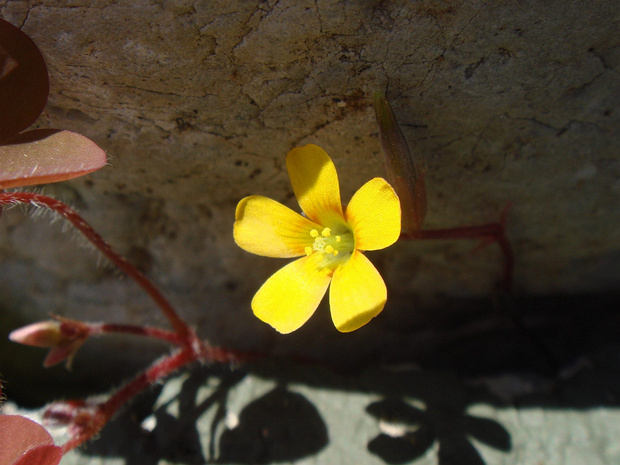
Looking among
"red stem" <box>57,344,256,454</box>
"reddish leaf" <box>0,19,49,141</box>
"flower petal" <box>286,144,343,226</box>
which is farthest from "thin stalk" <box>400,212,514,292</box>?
"reddish leaf" <box>0,19,49,141</box>

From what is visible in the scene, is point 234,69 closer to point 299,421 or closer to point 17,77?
point 17,77

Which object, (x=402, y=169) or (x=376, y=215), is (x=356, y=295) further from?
(x=402, y=169)

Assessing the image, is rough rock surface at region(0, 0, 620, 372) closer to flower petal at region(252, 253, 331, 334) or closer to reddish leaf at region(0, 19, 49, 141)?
reddish leaf at region(0, 19, 49, 141)

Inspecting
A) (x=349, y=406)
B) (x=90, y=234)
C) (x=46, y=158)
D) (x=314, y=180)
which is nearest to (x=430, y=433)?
(x=349, y=406)

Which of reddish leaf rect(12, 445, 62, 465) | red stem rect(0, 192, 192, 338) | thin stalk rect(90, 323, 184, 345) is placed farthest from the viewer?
thin stalk rect(90, 323, 184, 345)

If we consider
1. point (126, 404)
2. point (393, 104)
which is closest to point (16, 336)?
point (126, 404)

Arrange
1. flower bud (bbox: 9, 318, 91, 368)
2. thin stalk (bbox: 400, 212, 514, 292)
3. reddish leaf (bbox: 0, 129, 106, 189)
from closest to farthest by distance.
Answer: reddish leaf (bbox: 0, 129, 106, 189), thin stalk (bbox: 400, 212, 514, 292), flower bud (bbox: 9, 318, 91, 368)

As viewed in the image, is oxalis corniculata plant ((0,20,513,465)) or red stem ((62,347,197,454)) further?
red stem ((62,347,197,454))
